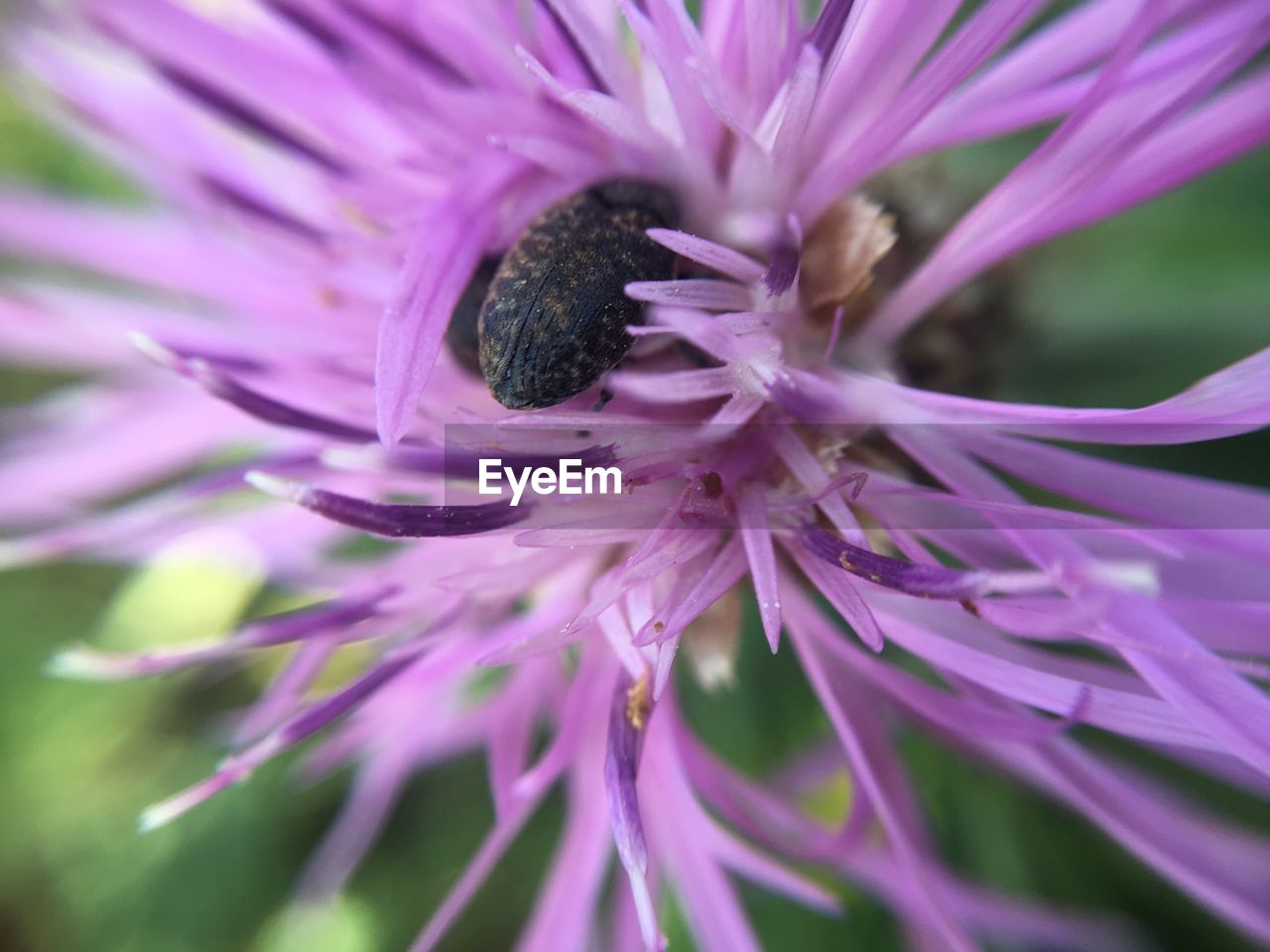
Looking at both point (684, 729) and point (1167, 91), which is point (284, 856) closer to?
point (684, 729)

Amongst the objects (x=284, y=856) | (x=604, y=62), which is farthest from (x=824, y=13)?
(x=284, y=856)

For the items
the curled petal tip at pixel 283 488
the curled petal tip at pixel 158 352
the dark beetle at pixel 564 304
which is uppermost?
the dark beetle at pixel 564 304

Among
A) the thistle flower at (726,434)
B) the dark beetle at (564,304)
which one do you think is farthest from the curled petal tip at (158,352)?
the dark beetle at (564,304)

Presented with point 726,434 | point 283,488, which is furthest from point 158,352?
point 726,434

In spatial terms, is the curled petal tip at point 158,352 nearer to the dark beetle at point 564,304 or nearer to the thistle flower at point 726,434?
the thistle flower at point 726,434

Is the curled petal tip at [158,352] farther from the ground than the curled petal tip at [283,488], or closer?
farther from the ground

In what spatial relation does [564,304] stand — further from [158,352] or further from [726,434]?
[158,352]
